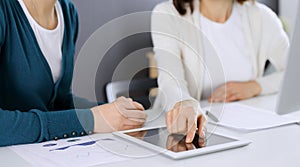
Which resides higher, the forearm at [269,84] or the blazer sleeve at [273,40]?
the blazer sleeve at [273,40]

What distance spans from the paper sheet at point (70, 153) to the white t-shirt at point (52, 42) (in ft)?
1.06

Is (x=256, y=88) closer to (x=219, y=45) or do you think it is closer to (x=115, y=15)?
(x=219, y=45)

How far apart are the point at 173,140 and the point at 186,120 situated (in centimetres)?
8

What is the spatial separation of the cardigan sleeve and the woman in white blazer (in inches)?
17.5

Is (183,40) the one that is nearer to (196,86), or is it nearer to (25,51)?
(196,86)

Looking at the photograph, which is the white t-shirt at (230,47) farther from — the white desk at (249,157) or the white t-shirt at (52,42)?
the white desk at (249,157)

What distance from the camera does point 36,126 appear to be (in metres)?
1.13

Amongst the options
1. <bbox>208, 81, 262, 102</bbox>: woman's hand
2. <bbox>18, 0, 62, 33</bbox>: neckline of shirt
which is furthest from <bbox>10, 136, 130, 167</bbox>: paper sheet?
<bbox>208, 81, 262, 102</bbox>: woman's hand

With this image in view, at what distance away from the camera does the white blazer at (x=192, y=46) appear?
5.28ft

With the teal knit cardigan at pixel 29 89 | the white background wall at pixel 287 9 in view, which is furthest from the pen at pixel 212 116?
the white background wall at pixel 287 9

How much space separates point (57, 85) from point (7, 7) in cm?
28

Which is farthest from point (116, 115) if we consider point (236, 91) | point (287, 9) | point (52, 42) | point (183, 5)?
point (287, 9)

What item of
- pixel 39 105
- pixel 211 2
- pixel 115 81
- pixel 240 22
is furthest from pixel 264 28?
pixel 39 105

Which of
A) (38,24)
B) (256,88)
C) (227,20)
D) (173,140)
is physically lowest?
(256,88)
